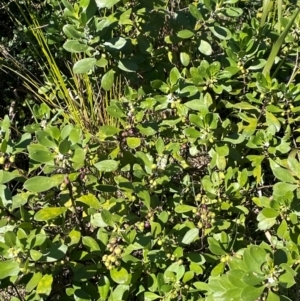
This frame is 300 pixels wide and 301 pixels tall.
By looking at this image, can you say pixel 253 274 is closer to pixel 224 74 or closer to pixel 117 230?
pixel 117 230

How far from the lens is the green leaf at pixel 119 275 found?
4.87 ft

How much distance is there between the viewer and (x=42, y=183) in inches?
54.7

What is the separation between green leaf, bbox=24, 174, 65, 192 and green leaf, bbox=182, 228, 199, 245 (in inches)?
17.3

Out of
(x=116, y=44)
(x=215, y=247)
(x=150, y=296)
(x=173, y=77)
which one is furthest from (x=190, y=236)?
(x=116, y=44)

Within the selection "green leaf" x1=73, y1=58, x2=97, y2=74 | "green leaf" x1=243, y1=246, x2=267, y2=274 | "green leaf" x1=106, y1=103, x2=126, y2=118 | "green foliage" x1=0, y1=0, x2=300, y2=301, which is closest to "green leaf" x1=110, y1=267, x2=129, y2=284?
"green foliage" x1=0, y1=0, x2=300, y2=301

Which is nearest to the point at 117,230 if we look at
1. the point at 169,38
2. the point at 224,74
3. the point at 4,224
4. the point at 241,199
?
the point at 4,224

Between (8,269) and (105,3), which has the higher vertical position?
(105,3)

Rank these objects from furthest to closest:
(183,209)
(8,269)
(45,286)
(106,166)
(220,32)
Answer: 1. (220,32)
2. (183,209)
3. (106,166)
4. (45,286)
5. (8,269)

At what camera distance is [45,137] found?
1.41 meters

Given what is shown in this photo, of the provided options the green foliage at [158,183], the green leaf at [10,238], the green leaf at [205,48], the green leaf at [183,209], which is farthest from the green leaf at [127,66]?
the green leaf at [10,238]

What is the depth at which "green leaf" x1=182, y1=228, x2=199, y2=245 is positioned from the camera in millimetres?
1606

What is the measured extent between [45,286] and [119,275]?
0.67ft

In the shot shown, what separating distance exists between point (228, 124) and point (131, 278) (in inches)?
23.9

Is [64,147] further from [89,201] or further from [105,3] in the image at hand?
[105,3]
